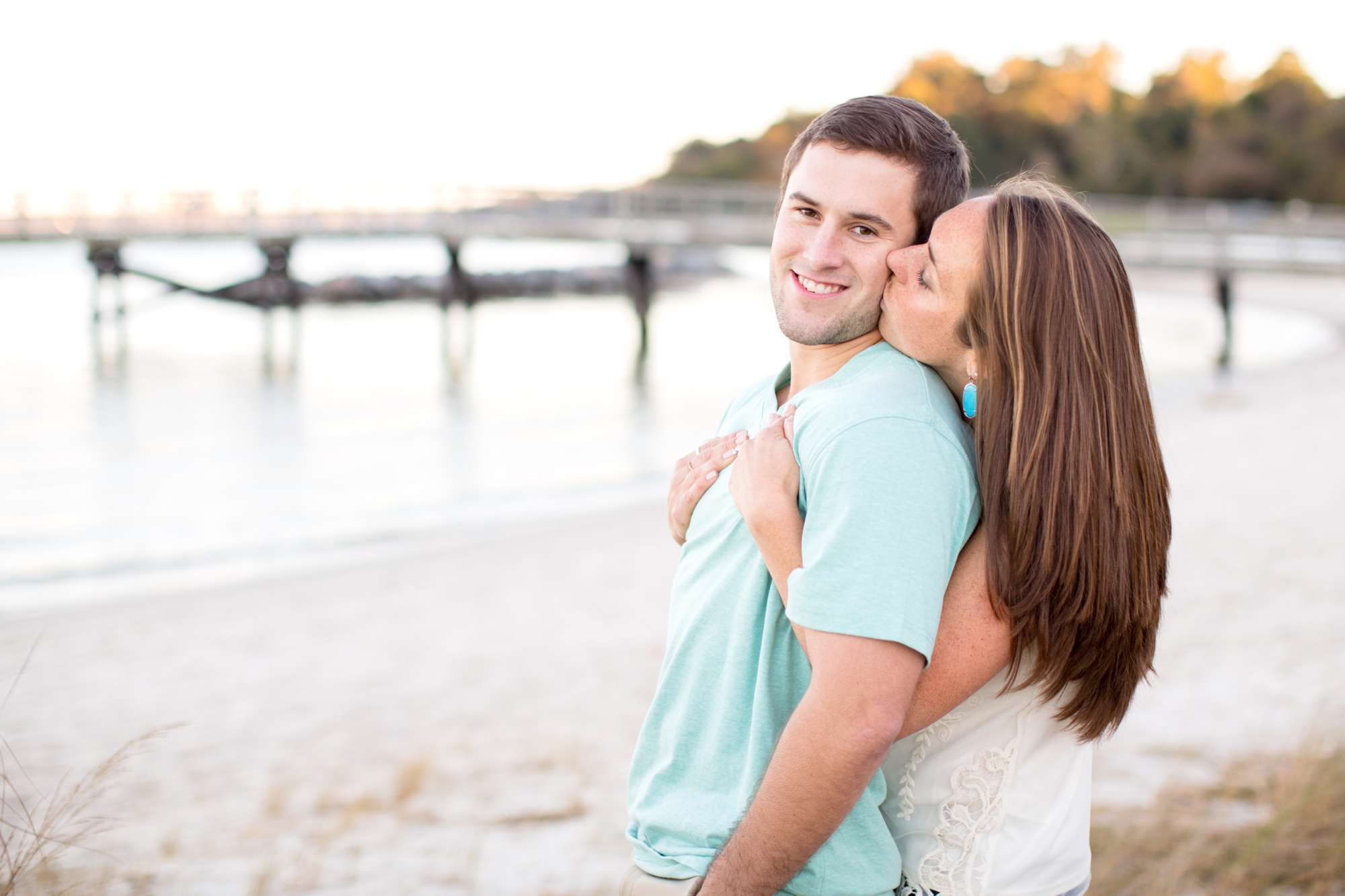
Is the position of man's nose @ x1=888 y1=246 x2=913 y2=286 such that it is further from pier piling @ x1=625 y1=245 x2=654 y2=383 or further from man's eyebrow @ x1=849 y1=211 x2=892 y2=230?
pier piling @ x1=625 y1=245 x2=654 y2=383

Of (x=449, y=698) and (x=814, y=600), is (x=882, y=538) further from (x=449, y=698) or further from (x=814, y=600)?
(x=449, y=698)

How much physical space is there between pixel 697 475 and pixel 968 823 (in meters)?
0.77

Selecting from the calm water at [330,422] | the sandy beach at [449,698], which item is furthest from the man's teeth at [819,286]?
the calm water at [330,422]

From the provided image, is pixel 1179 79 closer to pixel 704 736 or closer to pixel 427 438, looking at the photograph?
pixel 427 438

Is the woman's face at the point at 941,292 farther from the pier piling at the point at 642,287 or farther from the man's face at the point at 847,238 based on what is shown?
the pier piling at the point at 642,287

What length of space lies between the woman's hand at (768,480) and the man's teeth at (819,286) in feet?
0.90

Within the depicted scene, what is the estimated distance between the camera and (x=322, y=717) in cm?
616

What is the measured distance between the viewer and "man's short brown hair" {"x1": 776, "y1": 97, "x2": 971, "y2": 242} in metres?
2.02

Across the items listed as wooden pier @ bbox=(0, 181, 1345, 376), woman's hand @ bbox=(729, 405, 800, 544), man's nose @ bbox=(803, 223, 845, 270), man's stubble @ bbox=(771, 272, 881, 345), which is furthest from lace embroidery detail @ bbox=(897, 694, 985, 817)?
wooden pier @ bbox=(0, 181, 1345, 376)

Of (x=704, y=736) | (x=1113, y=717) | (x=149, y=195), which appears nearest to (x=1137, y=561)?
(x=1113, y=717)

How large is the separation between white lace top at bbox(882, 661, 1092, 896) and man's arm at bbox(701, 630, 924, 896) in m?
0.20

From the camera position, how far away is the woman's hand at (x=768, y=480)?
5.82 ft

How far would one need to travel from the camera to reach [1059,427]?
1.68 m

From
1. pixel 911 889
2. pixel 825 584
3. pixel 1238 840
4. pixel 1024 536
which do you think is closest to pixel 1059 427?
pixel 1024 536
